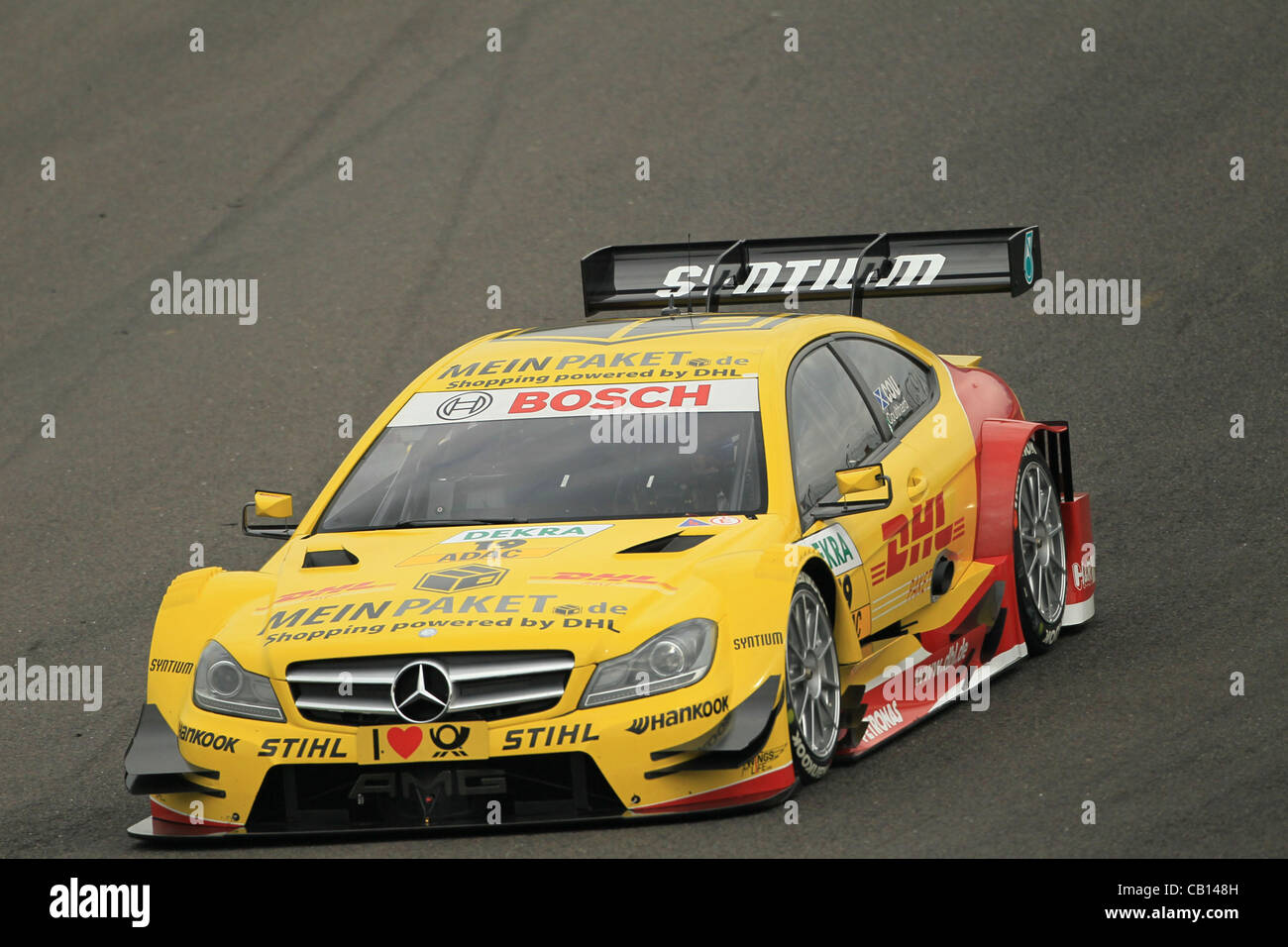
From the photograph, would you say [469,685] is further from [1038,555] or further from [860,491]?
[1038,555]

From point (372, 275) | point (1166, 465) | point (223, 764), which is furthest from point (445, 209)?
point (223, 764)

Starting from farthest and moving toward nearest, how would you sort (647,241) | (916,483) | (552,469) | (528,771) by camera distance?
(647,241)
(916,483)
(552,469)
(528,771)

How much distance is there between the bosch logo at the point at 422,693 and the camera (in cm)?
585

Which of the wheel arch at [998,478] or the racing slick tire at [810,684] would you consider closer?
the racing slick tire at [810,684]

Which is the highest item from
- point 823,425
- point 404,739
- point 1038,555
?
point 823,425

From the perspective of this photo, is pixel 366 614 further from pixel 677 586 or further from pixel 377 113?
pixel 377 113

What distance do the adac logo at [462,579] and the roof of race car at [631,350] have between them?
4.43ft

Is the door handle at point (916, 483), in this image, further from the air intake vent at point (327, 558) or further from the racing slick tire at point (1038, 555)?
A: the air intake vent at point (327, 558)

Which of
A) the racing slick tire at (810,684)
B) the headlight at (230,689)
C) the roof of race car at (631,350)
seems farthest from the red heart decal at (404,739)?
the roof of race car at (631,350)

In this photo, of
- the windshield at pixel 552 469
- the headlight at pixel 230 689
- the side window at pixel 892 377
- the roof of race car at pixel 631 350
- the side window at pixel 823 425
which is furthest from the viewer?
the side window at pixel 892 377

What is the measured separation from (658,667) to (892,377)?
8.93 ft

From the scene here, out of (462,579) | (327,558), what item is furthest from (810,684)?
(327,558)

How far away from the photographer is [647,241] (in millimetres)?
15008

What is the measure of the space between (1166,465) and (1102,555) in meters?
1.36
